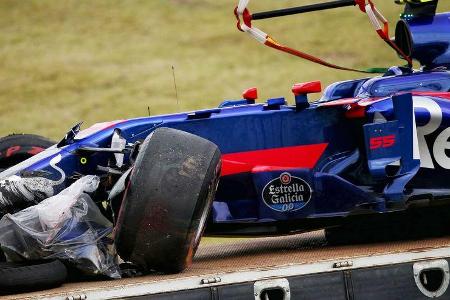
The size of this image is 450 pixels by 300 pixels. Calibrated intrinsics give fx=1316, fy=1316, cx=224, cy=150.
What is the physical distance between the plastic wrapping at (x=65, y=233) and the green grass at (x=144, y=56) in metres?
9.38

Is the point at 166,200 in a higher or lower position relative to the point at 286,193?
higher

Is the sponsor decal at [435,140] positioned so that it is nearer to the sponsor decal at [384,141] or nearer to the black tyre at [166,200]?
the sponsor decal at [384,141]

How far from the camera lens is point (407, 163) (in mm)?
7242

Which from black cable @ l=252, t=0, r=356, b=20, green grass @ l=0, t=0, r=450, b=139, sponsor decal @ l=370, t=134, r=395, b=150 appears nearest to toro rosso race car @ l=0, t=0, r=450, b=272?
sponsor decal @ l=370, t=134, r=395, b=150

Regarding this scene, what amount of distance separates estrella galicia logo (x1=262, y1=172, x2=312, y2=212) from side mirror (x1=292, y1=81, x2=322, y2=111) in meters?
0.40

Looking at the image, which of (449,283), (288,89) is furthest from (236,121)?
(288,89)

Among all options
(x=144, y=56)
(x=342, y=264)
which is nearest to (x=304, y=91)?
(x=342, y=264)

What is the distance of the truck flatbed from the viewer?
6.12 meters

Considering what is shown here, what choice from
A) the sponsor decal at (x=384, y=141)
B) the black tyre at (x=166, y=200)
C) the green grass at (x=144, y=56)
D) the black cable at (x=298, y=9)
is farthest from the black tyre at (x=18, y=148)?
the green grass at (x=144, y=56)

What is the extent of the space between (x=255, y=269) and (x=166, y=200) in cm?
55

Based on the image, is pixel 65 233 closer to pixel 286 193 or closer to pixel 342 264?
pixel 286 193

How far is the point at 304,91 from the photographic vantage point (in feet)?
23.9

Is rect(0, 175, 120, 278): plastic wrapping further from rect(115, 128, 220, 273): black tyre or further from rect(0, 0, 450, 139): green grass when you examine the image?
rect(0, 0, 450, 139): green grass

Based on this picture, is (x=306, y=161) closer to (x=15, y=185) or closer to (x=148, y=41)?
(x=15, y=185)
